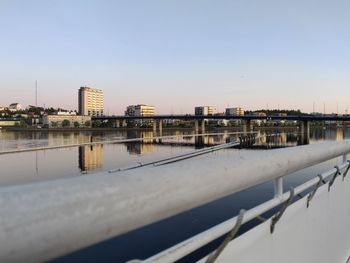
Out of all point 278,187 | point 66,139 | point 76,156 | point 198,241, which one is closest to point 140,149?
point 76,156

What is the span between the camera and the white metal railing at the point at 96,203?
2.78ft

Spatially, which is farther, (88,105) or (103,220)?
(88,105)

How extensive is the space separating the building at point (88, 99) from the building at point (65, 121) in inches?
785

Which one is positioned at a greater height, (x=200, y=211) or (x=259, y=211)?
(x=259, y=211)

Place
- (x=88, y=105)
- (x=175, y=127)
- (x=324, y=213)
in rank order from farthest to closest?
(x=88, y=105) → (x=175, y=127) → (x=324, y=213)

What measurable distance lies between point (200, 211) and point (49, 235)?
1597cm

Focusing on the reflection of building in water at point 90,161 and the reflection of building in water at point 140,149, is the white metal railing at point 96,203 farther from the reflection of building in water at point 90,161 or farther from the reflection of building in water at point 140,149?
the reflection of building in water at point 140,149

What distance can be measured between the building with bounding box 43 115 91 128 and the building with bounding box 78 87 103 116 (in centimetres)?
1993

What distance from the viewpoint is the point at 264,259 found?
6.85ft

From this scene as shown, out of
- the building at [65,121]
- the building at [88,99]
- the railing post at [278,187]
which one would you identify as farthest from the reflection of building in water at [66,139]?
the building at [88,99]

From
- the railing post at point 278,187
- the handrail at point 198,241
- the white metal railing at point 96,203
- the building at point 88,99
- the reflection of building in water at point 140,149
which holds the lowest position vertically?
the reflection of building in water at point 140,149

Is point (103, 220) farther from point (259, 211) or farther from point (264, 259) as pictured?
point (264, 259)

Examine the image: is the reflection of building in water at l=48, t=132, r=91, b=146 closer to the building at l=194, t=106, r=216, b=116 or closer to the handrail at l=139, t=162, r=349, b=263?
the handrail at l=139, t=162, r=349, b=263

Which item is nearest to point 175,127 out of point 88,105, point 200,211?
point 88,105
